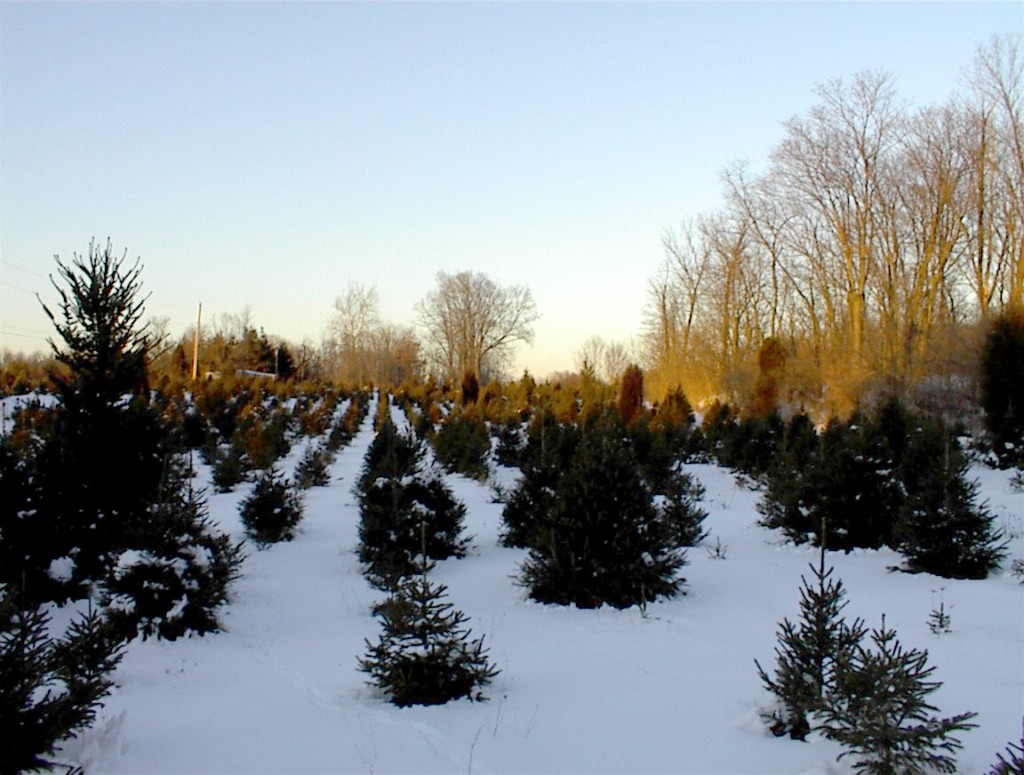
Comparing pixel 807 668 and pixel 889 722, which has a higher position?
pixel 807 668

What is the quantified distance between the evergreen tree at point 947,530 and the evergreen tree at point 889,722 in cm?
478

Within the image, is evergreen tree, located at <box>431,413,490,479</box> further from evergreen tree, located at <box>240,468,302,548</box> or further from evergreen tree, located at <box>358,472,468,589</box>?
evergreen tree, located at <box>358,472,468,589</box>

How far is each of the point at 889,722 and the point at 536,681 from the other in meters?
2.32

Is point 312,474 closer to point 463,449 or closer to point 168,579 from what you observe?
point 463,449

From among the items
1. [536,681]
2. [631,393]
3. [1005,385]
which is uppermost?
[631,393]

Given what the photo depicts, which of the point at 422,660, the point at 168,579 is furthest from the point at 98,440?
the point at 422,660

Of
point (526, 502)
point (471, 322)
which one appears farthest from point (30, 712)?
point (471, 322)

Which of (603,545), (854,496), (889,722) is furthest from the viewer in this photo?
(854,496)

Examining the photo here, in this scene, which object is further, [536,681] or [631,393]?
[631,393]

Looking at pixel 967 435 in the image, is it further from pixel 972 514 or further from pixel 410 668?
pixel 410 668

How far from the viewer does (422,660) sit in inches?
191

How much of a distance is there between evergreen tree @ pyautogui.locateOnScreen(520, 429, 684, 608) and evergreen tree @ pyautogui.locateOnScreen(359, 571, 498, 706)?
96.2 inches

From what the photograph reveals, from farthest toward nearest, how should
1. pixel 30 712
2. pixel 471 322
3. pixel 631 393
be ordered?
1. pixel 471 322
2. pixel 631 393
3. pixel 30 712

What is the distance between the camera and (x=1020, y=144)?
23250mm
